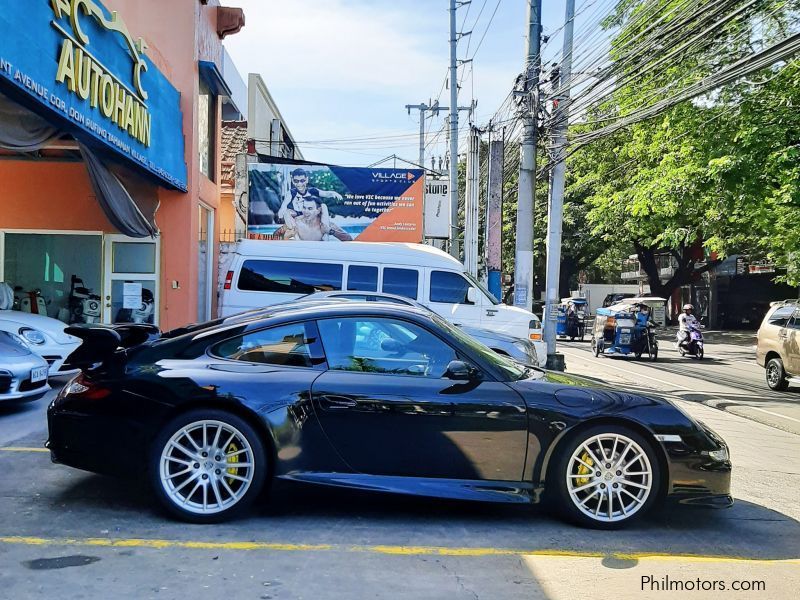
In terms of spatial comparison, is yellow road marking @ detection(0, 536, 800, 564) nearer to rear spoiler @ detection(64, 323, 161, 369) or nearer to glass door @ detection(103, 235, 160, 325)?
rear spoiler @ detection(64, 323, 161, 369)

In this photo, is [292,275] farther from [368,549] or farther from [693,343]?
[693,343]

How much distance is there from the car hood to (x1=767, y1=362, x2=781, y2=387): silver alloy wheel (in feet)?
39.1

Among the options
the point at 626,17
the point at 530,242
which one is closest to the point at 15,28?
the point at 530,242

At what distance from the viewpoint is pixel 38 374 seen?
25.6 feet

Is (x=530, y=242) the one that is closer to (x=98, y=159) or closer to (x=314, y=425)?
(x=98, y=159)

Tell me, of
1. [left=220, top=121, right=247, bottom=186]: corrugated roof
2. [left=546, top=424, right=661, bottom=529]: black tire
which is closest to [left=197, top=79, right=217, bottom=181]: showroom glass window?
[left=220, top=121, right=247, bottom=186]: corrugated roof

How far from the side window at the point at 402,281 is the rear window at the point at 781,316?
680cm

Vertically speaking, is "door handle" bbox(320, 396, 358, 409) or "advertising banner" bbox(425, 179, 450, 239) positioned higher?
"advertising banner" bbox(425, 179, 450, 239)

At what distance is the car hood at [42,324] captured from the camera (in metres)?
9.18

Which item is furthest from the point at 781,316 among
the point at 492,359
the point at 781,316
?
the point at 492,359

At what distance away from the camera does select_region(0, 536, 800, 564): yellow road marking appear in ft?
13.5

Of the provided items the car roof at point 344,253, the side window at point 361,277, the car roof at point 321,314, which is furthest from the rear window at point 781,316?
the car roof at point 321,314

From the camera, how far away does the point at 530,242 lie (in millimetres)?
15570

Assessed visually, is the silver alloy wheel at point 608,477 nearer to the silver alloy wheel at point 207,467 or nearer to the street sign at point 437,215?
the silver alloy wheel at point 207,467
